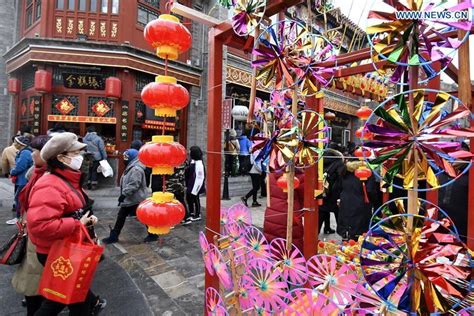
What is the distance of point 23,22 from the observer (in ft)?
33.5

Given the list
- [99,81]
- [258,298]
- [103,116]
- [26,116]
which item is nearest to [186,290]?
[258,298]

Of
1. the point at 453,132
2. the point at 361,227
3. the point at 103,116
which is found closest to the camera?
the point at 453,132

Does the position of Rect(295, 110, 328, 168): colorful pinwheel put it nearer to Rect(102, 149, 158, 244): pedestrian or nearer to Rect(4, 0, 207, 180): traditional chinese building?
Rect(102, 149, 158, 244): pedestrian

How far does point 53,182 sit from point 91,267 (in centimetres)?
64

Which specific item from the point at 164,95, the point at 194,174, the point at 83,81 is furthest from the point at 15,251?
the point at 83,81

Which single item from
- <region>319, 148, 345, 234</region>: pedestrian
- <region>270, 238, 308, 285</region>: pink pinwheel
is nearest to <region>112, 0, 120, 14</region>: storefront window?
<region>319, 148, 345, 234</region>: pedestrian

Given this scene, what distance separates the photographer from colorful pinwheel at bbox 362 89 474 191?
2.67ft

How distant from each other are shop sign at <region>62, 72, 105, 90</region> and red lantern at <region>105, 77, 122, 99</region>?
559mm

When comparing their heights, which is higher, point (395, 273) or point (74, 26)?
point (74, 26)

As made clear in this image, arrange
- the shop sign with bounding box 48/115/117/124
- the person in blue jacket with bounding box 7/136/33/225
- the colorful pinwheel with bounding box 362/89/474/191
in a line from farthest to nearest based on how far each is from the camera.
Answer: the shop sign with bounding box 48/115/117/124 → the person in blue jacket with bounding box 7/136/33/225 → the colorful pinwheel with bounding box 362/89/474/191

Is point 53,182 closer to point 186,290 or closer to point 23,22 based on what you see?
A: point 186,290

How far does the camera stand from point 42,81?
801 centimetres

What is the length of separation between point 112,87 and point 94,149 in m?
1.84

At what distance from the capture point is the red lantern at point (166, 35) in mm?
1860
